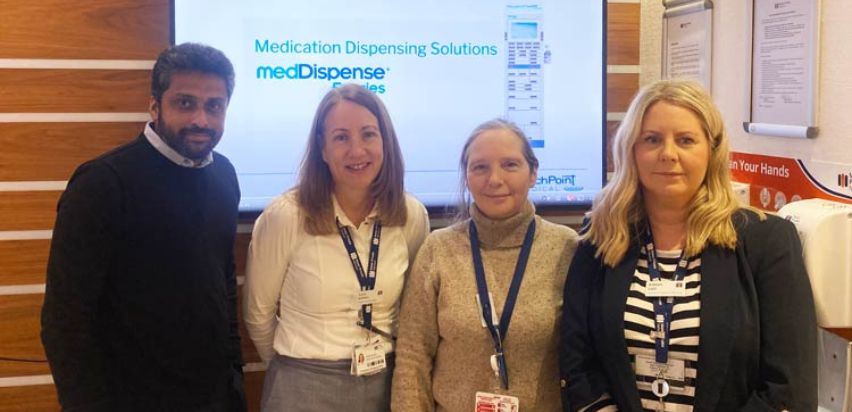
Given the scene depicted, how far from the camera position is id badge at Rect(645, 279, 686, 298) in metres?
1.83

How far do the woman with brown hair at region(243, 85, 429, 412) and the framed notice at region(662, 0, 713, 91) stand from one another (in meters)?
1.30

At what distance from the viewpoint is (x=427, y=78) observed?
2912 millimetres

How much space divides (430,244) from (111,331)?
93 centimetres

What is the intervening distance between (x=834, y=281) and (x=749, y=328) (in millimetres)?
291

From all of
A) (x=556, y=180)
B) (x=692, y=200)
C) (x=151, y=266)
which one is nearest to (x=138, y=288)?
(x=151, y=266)

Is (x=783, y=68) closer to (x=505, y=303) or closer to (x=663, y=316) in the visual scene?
(x=663, y=316)

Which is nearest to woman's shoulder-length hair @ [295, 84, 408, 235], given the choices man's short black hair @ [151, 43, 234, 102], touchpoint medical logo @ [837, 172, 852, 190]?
man's short black hair @ [151, 43, 234, 102]

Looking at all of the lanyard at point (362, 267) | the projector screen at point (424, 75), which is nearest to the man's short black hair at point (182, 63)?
the lanyard at point (362, 267)

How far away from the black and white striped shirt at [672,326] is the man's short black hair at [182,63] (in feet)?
4.33

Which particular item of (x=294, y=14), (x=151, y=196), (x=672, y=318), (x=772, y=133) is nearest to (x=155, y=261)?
(x=151, y=196)

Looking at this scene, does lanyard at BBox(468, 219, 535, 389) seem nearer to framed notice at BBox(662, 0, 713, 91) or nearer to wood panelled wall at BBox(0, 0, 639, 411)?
framed notice at BBox(662, 0, 713, 91)

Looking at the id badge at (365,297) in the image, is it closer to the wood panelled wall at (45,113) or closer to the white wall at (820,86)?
the wood panelled wall at (45,113)

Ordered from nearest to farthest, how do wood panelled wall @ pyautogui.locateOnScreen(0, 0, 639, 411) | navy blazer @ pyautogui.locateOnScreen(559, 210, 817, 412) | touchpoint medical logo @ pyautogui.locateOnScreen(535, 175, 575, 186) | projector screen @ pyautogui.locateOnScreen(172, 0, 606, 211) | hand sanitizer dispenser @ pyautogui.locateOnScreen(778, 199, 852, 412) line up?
navy blazer @ pyautogui.locateOnScreen(559, 210, 817, 412) → hand sanitizer dispenser @ pyautogui.locateOnScreen(778, 199, 852, 412) → wood panelled wall @ pyautogui.locateOnScreen(0, 0, 639, 411) → projector screen @ pyautogui.locateOnScreen(172, 0, 606, 211) → touchpoint medical logo @ pyautogui.locateOnScreen(535, 175, 575, 186)

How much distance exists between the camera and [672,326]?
1.82 meters
